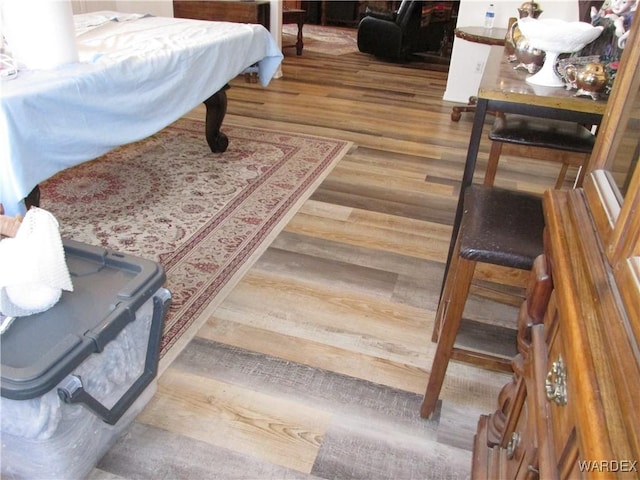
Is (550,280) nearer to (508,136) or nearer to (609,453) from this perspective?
(609,453)

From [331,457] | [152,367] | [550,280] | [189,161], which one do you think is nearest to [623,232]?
[550,280]

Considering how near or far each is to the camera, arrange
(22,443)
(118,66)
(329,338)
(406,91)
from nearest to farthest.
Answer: (22,443) → (329,338) → (118,66) → (406,91)

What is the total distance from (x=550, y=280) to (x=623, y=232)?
0.21m

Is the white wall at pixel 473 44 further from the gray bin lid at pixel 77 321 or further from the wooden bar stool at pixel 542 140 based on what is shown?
the gray bin lid at pixel 77 321

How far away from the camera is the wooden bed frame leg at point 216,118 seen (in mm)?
2861

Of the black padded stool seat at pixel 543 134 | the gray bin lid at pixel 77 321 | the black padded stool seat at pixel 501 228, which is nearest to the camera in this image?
the gray bin lid at pixel 77 321

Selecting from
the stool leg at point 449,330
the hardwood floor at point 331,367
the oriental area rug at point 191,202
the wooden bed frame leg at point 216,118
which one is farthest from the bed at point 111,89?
the stool leg at point 449,330

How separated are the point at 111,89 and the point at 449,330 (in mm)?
1376

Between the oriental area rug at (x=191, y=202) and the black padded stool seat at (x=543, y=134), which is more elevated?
the black padded stool seat at (x=543, y=134)

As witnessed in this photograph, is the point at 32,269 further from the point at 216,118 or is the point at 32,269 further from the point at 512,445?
the point at 216,118

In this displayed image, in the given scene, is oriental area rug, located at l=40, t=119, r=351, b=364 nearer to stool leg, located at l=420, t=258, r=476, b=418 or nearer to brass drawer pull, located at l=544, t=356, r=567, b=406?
stool leg, located at l=420, t=258, r=476, b=418

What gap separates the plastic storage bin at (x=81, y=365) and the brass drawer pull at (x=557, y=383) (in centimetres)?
81

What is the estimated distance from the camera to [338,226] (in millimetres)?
2320

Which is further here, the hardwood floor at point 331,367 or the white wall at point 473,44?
the white wall at point 473,44
